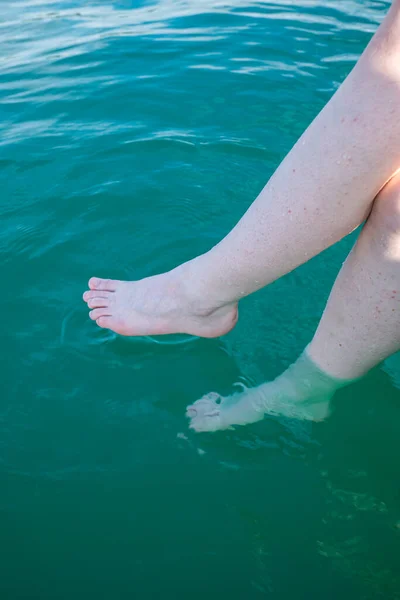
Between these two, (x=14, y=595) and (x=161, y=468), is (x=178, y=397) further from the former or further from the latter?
(x=14, y=595)

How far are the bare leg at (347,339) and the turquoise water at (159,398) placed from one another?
0.07 metres

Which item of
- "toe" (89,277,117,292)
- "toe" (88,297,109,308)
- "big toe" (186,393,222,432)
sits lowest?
"big toe" (186,393,222,432)

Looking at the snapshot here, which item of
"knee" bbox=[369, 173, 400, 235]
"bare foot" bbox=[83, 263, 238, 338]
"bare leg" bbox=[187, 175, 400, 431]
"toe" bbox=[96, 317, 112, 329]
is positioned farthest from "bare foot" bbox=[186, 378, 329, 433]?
"knee" bbox=[369, 173, 400, 235]

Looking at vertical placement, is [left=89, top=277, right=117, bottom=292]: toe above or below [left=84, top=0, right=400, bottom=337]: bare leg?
below

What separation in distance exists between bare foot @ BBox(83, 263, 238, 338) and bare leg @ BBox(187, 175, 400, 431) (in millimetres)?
271

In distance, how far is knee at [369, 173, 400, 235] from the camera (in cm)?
118

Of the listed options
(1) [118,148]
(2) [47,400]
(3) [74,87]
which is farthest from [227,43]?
(2) [47,400]

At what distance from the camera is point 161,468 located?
1.72 m

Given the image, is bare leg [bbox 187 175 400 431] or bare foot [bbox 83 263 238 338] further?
bare foot [bbox 83 263 238 338]

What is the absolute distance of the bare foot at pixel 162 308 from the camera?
169 cm

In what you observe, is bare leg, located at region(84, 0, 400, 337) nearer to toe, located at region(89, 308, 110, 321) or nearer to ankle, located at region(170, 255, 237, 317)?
ankle, located at region(170, 255, 237, 317)

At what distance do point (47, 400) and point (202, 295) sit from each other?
2.39 ft

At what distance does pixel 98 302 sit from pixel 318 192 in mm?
1049

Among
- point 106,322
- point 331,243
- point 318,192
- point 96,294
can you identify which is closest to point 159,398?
point 106,322
